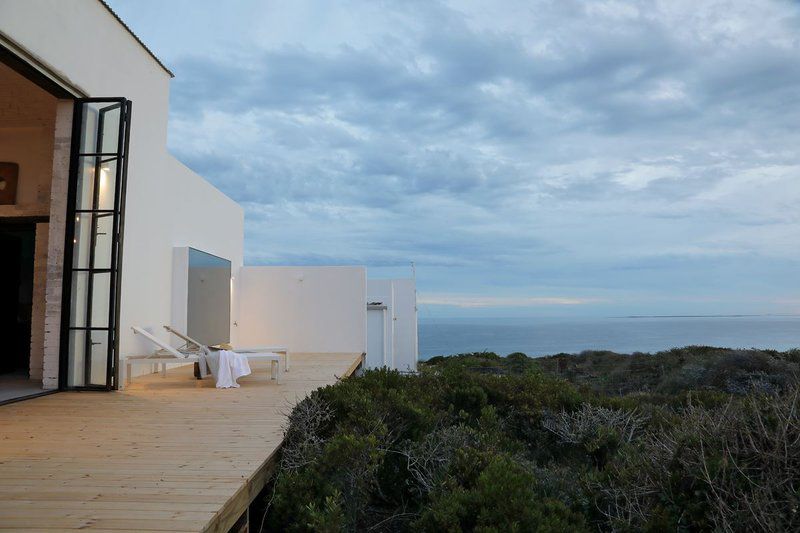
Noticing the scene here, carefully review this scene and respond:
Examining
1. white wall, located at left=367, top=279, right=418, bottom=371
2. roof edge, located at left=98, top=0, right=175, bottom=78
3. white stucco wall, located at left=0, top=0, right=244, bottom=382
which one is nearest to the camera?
white stucco wall, located at left=0, top=0, right=244, bottom=382

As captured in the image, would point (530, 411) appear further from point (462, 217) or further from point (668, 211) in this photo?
point (462, 217)

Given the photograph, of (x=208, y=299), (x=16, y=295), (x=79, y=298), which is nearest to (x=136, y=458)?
(x=79, y=298)

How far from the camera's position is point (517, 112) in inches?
515

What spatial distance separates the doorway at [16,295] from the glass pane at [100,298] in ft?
9.54

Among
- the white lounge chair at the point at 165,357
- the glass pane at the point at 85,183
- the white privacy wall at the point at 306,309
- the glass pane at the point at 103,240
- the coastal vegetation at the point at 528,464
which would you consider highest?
the glass pane at the point at 85,183

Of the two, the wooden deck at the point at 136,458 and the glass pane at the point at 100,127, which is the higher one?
the glass pane at the point at 100,127

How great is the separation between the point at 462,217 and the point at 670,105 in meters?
11.4

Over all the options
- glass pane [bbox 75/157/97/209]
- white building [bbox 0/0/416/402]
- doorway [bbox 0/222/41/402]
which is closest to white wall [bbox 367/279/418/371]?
white building [bbox 0/0/416/402]

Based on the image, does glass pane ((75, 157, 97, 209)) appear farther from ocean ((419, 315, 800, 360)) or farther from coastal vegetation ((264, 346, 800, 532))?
ocean ((419, 315, 800, 360))

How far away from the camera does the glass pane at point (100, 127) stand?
6598 millimetres

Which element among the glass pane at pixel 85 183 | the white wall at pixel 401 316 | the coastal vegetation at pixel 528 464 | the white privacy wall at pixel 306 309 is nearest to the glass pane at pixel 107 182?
the glass pane at pixel 85 183

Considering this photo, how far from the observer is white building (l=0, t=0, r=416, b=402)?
20.6 feet

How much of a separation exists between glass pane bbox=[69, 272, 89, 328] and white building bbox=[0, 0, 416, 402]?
0.02 m

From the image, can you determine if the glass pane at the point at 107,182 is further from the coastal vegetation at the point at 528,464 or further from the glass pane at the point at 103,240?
the coastal vegetation at the point at 528,464
